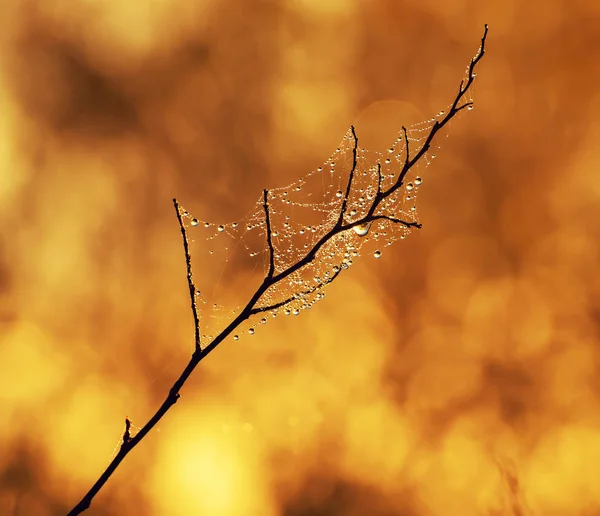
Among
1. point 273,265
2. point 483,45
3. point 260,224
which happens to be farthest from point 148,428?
point 260,224

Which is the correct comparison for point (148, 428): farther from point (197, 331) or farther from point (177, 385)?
point (197, 331)

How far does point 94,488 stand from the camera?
4.53 feet

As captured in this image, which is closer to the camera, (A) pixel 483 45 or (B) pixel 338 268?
(B) pixel 338 268

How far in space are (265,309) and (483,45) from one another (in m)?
1.21

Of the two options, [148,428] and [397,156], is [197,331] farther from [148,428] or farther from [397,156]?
[397,156]

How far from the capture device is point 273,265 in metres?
1.58

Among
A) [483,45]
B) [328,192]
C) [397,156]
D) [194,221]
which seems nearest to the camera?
[483,45]

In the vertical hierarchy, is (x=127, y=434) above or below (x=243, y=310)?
below

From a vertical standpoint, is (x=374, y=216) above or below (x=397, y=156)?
below

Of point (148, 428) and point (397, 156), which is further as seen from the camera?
point (397, 156)

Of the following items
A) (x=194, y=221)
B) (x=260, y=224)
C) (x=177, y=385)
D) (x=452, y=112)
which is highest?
(x=260, y=224)

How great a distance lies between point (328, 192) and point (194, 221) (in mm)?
1092

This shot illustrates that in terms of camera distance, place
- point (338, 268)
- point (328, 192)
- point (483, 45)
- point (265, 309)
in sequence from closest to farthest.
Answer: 1. point (265, 309)
2. point (338, 268)
3. point (483, 45)
4. point (328, 192)

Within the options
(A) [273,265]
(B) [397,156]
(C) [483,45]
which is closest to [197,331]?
(A) [273,265]
